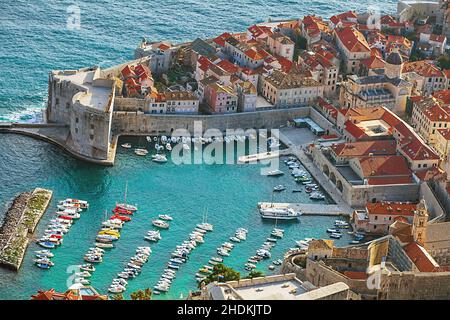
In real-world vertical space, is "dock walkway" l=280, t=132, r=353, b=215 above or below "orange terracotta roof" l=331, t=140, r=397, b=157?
below

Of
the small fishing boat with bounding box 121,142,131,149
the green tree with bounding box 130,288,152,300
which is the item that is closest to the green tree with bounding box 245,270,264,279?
the green tree with bounding box 130,288,152,300

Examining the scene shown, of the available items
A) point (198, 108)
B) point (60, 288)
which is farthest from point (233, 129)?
point (60, 288)

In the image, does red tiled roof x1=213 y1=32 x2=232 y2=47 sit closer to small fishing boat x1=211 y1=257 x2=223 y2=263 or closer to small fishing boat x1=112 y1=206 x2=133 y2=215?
small fishing boat x1=112 y1=206 x2=133 y2=215

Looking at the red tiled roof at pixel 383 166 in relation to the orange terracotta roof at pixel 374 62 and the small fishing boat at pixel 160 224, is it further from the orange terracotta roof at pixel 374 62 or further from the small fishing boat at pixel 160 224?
the orange terracotta roof at pixel 374 62

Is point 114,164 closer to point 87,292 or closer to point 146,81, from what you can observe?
point 146,81

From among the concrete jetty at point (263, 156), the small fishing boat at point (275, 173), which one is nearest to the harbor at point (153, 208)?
the small fishing boat at point (275, 173)
